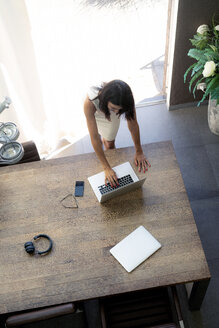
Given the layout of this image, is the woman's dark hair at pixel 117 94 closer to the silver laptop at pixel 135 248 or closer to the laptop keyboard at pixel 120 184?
the laptop keyboard at pixel 120 184

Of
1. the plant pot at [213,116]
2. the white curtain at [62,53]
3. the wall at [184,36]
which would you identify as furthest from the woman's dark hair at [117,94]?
the plant pot at [213,116]

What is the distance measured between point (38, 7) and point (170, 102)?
167cm

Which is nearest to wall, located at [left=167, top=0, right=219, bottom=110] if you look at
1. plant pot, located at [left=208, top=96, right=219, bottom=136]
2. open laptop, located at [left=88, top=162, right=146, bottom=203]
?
plant pot, located at [left=208, top=96, right=219, bottom=136]

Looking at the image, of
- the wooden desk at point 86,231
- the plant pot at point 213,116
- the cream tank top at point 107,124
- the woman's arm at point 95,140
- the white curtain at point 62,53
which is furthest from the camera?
the plant pot at point 213,116

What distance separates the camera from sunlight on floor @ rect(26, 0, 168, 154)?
8.17ft

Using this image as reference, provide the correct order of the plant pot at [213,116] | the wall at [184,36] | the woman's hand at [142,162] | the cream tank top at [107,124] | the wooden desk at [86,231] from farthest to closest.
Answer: the plant pot at [213,116] → the wall at [184,36] → the cream tank top at [107,124] → the woman's hand at [142,162] → the wooden desk at [86,231]

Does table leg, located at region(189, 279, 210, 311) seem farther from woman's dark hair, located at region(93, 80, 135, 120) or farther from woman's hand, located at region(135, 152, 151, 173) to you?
woman's dark hair, located at region(93, 80, 135, 120)

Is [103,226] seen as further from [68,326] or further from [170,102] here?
[170,102]

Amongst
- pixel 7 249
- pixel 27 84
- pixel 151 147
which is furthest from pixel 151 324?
pixel 27 84

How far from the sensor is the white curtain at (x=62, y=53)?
2418 millimetres

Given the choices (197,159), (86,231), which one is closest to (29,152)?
(86,231)

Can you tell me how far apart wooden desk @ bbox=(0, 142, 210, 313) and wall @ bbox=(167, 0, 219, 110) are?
1.13 meters

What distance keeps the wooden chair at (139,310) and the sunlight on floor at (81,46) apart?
1.58 metres

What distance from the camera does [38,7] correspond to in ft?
7.66
